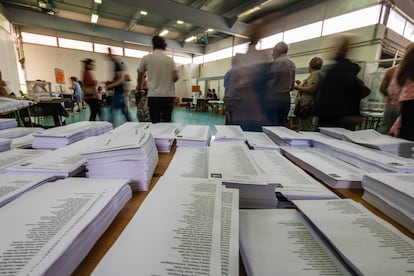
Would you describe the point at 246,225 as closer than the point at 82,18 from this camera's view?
Yes

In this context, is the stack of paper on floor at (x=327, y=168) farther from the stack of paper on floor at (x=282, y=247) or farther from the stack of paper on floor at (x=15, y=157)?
the stack of paper on floor at (x=15, y=157)

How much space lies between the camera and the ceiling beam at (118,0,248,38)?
5.28m

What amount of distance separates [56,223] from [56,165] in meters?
0.33

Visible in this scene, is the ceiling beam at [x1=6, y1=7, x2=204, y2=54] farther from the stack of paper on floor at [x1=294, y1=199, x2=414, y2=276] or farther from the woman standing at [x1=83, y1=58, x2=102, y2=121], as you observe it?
the stack of paper on floor at [x1=294, y1=199, x2=414, y2=276]

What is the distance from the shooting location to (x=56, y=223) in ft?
1.15

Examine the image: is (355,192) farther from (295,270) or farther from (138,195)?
(138,195)

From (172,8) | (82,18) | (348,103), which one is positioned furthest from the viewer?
(82,18)

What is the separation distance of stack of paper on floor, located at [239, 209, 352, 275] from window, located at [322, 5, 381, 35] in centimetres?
687

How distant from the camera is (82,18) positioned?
28.1 feet

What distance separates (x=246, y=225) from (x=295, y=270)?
122 millimetres

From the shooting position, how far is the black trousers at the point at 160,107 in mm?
2100

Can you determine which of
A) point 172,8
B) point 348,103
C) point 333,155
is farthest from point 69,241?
point 172,8

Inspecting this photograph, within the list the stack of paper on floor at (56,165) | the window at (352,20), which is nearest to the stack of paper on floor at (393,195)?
the stack of paper on floor at (56,165)

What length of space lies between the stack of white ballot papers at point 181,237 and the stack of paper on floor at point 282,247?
4cm
